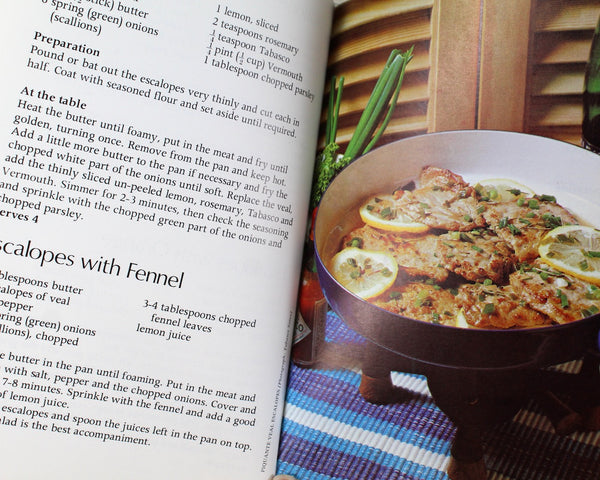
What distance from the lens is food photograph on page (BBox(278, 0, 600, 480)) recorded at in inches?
19.9

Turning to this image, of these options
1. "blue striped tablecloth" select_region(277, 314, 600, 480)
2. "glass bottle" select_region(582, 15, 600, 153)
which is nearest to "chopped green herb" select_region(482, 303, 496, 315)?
"blue striped tablecloth" select_region(277, 314, 600, 480)

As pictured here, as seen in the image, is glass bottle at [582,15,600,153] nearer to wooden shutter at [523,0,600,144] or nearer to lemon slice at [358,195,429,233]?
wooden shutter at [523,0,600,144]

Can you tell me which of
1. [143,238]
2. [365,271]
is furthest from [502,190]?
[143,238]

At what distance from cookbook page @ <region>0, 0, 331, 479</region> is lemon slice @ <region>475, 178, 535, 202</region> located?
0.23 metres

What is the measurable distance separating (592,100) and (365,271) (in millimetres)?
317

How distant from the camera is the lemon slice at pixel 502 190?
57 cm

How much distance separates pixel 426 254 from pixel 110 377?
374mm

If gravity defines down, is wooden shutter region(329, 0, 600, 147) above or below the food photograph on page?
above

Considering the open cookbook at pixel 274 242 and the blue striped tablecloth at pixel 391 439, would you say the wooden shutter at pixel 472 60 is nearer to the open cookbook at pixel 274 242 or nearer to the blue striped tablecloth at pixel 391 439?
the open cookbook at pixel 274 242

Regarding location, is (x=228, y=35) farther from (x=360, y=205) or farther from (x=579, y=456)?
(x=579, y=456)

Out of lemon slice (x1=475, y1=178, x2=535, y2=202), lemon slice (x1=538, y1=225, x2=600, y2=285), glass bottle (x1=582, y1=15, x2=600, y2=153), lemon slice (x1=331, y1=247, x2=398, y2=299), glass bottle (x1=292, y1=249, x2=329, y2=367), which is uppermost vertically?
glass bottle (x1=582, y1=15, x2=600, y2=153)

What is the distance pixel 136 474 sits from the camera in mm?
528

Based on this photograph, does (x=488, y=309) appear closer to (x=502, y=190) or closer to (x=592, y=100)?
(x=502, y=190)

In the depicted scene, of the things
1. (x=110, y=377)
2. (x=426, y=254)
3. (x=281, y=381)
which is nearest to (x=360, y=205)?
(x=426, y=254)
